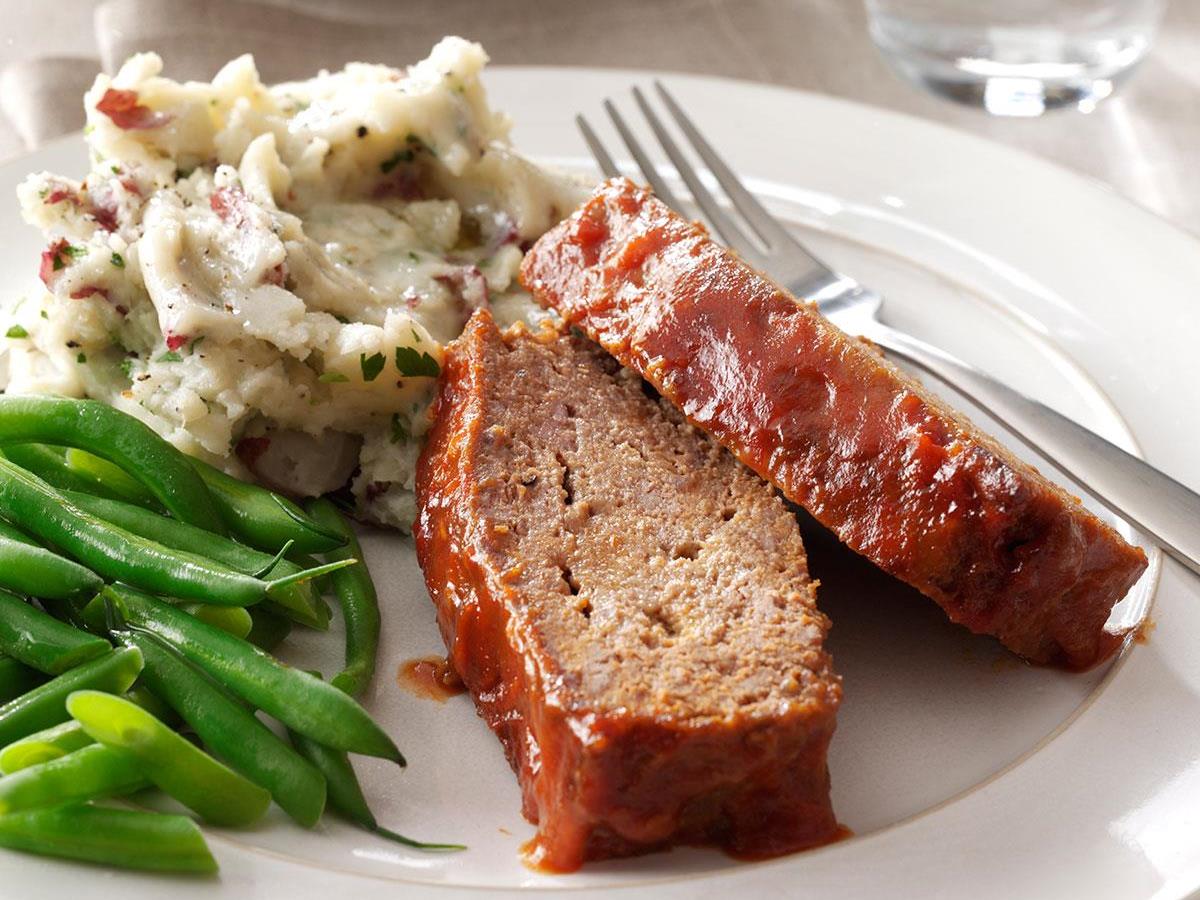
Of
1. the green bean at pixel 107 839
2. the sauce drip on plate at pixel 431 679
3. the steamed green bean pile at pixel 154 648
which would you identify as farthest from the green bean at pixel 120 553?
the green bean at pixel 107 839

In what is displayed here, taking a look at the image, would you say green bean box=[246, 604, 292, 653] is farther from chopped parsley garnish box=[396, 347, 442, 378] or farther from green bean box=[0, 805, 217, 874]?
chopped parsley garnish box=[396, 347, 442, 378]

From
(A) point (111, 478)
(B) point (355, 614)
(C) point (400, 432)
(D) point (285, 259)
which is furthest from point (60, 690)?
(D) point (285, 259)

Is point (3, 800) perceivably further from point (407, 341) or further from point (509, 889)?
point (407, 341)

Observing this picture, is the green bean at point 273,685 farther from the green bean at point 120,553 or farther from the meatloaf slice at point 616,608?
the meatloaf slice at point 616,608

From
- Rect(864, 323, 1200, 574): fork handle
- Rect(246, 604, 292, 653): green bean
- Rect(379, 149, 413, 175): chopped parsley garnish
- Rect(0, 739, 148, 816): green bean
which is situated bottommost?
Rect(864, 323, 1200, 574): fork handle

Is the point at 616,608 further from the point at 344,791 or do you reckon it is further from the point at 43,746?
the point at 43,746

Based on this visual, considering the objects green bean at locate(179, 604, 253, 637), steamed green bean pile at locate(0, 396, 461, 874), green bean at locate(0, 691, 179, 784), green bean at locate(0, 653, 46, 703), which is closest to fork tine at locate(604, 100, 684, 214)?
steamed green bean pile at locate(0, 396, 461, 874)

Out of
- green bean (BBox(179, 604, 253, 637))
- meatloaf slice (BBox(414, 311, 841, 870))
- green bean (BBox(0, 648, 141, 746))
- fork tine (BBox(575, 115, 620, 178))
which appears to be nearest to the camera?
meatloaf slice (BBox(414, 311, 841, 870))
